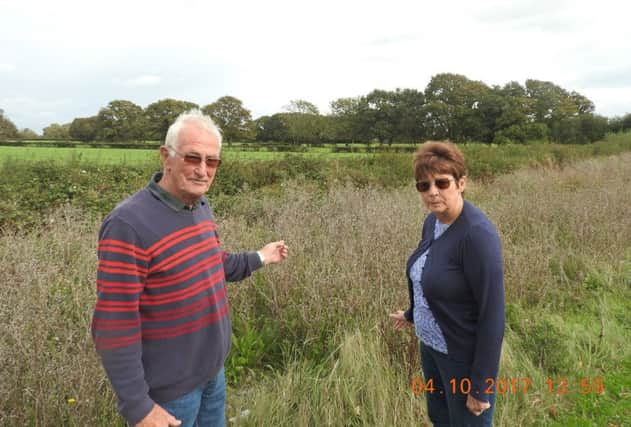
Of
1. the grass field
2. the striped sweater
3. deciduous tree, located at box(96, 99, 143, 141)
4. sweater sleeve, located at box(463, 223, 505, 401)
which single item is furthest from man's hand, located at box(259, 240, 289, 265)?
deciduous tree, located at box(96, 99, 143, 141)

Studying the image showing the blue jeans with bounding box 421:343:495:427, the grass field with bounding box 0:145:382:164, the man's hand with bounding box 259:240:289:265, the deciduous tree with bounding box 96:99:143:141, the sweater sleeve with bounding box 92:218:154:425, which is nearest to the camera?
the sweater sleeve with bounding box 92:218:154:425

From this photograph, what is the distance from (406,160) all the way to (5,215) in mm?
13413

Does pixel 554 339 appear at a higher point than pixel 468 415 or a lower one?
lower

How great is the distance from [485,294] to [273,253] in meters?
1.24

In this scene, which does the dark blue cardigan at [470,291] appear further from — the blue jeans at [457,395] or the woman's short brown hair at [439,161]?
the woman's short brown hair at [439,161]

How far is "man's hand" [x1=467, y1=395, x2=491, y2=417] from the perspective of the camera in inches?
66.5

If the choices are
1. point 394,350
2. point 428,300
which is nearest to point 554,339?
point 394,350

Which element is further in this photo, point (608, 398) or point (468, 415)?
point (608, 398)

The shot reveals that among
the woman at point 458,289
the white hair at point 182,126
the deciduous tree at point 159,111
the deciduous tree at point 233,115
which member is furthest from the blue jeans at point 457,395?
the deciduous tree at point 159,111

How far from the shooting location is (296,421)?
8.02ft

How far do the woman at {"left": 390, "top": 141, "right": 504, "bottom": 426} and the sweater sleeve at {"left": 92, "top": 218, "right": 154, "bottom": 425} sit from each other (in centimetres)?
132

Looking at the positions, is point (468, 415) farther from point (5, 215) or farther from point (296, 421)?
point (5, 215)

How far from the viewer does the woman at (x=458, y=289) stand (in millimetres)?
1614

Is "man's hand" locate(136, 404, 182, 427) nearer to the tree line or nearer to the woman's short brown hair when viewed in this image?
the woman's short brown hair
